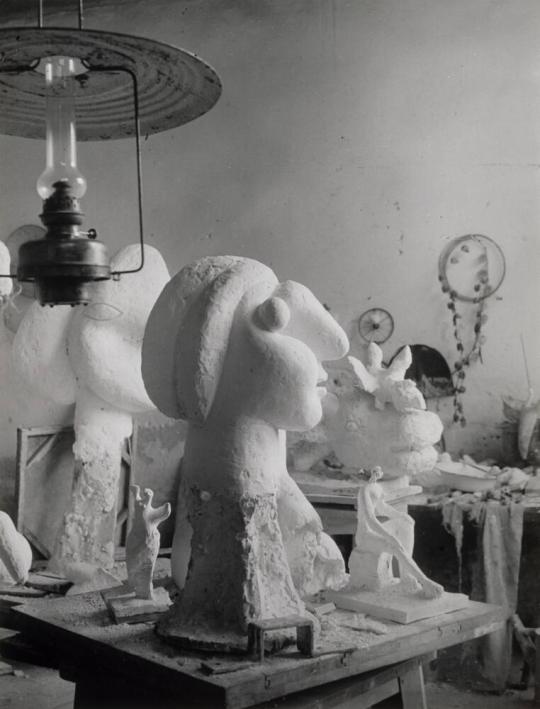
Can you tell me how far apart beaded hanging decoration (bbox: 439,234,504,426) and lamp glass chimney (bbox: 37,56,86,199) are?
12.4 ft

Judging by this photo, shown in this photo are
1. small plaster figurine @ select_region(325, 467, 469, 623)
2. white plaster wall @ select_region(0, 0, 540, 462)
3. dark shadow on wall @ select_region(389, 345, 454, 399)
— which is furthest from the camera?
dark shadow on wall @ select_region(389, 345, 454, 399)

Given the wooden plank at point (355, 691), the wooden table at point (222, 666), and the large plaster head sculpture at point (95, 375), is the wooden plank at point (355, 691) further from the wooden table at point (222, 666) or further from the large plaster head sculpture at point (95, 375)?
the large plaster head sculpture at point (95, 375)

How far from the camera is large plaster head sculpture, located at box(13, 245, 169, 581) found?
4.42 m

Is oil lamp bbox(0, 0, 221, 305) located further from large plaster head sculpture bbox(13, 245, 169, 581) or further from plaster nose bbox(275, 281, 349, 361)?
large plaster head sculpture bbox(13, 245, 169, 581)

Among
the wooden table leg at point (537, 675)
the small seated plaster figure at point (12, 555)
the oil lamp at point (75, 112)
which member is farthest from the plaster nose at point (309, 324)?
the wooden table leg at point (537, 675)

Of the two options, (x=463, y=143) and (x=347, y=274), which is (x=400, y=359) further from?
(x=463, y=143)

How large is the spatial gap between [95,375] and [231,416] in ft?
5.82

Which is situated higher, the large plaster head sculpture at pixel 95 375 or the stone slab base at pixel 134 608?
the large plaster head sculpture at pixel 95 375

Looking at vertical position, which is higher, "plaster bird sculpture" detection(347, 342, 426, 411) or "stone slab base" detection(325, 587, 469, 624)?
"plaster bird sculpture" detection(347, 342, 426, 411)

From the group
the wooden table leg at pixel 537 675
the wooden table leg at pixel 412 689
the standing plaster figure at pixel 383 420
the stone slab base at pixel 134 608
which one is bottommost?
the wooden table leg at pixel 537 675

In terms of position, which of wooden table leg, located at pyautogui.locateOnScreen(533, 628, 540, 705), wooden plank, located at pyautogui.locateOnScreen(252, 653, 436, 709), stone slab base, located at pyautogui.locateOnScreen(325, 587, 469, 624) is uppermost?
stone slab base, located at pyautogui.locateOnScreen(325, 587, 469, 624)

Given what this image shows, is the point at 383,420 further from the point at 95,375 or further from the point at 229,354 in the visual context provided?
the point at 229,354

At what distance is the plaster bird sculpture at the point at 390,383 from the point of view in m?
4.61

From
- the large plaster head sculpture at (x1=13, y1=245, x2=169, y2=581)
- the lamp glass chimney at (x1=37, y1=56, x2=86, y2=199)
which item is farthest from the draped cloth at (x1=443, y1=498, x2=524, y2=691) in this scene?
the lamp glass chimney at (x1=37, y1=56, x2=86, y2=199)
